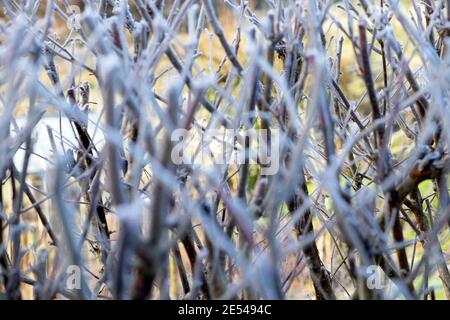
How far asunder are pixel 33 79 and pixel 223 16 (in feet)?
13.7

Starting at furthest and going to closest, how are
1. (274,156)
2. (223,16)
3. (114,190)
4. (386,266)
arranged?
(223,16) < (386,266) < (274,156) < (114,190)

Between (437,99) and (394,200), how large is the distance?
204 mm

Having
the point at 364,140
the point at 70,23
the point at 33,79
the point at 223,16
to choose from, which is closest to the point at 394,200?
the point at 364,140

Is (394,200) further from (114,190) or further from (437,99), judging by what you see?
(114,190)

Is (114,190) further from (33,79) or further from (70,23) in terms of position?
(70,23)

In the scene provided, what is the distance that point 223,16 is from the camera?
493cm

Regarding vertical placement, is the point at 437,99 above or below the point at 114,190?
above

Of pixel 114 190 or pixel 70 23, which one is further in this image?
pixel 70 23

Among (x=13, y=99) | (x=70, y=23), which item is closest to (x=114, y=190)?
(x=13, y=99)
